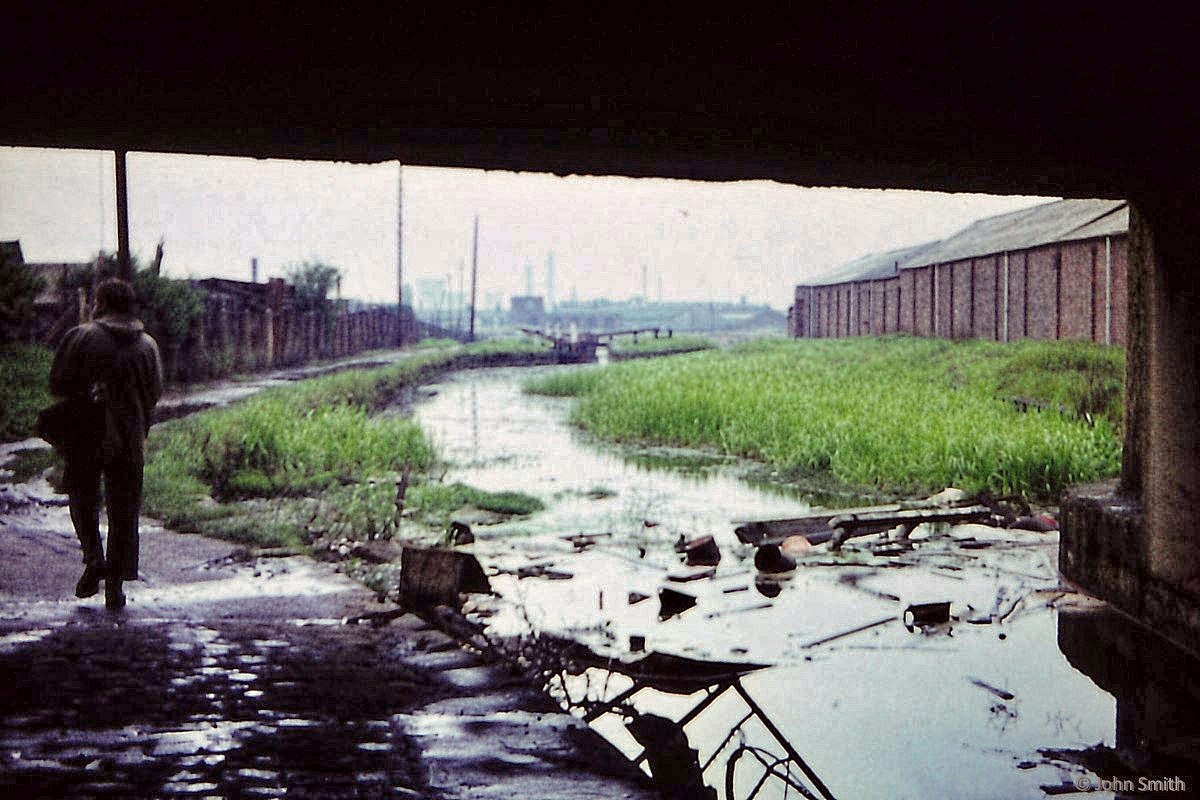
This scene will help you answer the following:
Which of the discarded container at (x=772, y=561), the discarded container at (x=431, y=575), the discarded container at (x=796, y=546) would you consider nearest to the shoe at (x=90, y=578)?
the discarded container at (x=431, y=575)

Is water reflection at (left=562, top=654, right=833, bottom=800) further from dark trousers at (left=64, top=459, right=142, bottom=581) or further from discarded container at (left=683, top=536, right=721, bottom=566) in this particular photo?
dark trousers at (left=64, top=459, right=142, bottom=581)

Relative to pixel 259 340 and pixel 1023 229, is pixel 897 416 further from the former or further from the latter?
pixel 259 340

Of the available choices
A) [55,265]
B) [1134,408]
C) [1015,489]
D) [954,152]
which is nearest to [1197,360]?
[1134,408]

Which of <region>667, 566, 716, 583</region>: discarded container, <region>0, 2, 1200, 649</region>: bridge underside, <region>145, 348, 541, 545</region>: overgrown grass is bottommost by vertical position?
<region>667, 566, 716, 583</region>: discarded container

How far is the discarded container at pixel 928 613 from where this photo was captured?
7207mm

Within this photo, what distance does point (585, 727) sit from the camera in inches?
184

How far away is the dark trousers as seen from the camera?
6.32 meters

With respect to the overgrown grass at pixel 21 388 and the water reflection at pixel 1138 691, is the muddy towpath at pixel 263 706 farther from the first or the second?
the overgrown grass at pixel 21 388

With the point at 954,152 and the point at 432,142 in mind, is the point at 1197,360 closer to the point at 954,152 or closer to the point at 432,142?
the point at 954,152

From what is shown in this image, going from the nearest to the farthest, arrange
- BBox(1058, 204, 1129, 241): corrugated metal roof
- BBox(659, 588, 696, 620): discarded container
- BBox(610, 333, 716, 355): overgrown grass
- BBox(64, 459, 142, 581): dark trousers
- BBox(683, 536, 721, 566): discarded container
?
BBox(64, 459, 142, 581): dark trousers, BBox(659, 588, 696, 620): discarded container, BBox(683, 536, 721, 566): discarded container, BBox(1058, 204, 1129, 241): corrugated metal roof, BBox(610, 333, 716, 355): overgrown grass

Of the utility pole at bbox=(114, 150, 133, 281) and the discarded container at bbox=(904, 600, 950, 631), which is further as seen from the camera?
the utility pole at bbox=(114, 150, 133, 281)

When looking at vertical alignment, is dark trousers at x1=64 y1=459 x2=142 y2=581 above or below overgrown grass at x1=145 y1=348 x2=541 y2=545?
above

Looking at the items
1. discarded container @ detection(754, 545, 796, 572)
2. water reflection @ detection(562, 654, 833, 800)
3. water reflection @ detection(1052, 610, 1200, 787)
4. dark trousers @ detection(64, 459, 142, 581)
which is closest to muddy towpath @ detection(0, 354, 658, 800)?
dark trousers @ detection(64, 459, 142, 581)

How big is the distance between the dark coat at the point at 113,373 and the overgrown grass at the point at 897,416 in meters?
8.54
